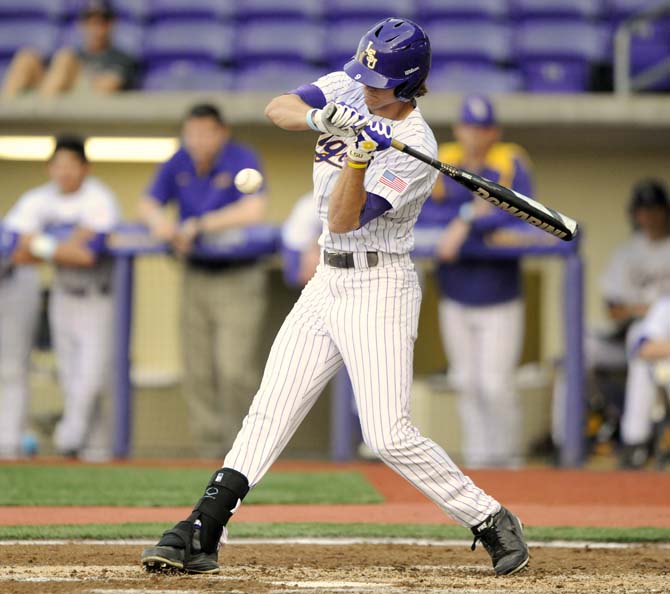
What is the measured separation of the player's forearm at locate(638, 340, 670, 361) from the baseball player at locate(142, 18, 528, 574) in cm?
346

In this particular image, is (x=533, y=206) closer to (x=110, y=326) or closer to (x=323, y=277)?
(x=323, y=277)

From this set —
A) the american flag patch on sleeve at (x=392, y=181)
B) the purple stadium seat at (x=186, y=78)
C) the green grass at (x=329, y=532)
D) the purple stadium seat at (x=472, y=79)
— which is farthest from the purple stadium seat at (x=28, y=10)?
the american flag patch on sleeve at (x=392, y=181)

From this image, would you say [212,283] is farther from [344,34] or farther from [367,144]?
[367,144]

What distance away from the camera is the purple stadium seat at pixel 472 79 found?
1062 centimetres

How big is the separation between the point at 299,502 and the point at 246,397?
1.63 m

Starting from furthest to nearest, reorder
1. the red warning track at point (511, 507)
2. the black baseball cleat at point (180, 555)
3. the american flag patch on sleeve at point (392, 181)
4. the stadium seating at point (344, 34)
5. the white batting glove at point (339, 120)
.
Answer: the stadium seating at point (344, 34) → the red warning track at point (511, 507) → the american flag patch on sleeve at point (392, 181) → the black baseball cleat at point (180, 555) → the white batting glove at point (339, 120)

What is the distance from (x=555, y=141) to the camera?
10.6m

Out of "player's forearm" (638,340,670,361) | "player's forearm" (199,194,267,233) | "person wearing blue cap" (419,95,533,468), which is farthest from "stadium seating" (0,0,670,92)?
"player's forearm" (638,340,670,361)

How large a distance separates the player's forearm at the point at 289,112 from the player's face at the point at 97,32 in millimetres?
5899

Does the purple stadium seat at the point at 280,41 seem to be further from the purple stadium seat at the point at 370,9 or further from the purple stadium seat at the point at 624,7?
the purple stadium seat at the point at 624,7

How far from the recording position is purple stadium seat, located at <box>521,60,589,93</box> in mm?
10773

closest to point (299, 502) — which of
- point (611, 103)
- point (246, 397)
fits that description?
point (246, 397)

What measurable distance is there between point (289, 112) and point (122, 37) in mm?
7594

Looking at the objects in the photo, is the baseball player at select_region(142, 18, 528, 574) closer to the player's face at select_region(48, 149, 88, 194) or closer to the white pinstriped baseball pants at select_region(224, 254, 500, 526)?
the white pinstriped baseball pants at select_region(224, 254, 500, 526)
